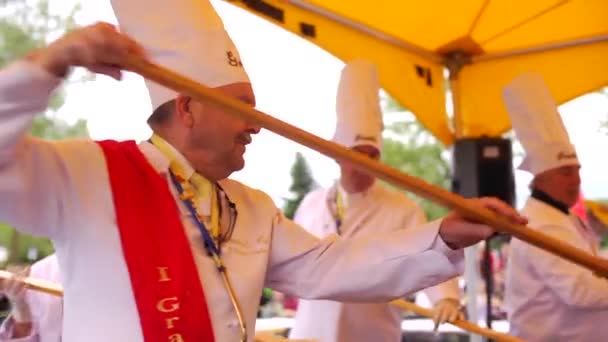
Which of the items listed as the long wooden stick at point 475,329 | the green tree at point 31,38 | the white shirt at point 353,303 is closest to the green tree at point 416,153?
the white shirt at point 353,303

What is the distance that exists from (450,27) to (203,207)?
221cm

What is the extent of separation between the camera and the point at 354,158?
126cm

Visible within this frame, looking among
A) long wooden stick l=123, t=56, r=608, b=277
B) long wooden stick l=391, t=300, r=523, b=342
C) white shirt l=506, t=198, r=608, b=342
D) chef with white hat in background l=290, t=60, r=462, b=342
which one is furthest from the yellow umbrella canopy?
long wooden stick l=123, t=56, r=608, b=277

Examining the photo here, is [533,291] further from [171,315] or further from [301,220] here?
[171,315]

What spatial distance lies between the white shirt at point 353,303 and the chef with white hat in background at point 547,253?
231 mm

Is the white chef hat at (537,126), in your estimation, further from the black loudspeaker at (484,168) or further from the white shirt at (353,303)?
the black loudspeaker at (484,168)

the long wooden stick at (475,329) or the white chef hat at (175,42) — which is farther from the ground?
the white chef hat at (175,42)

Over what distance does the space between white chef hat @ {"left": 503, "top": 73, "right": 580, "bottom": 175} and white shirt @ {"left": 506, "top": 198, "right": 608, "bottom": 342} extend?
0.16 m

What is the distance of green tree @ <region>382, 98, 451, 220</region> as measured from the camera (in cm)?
418

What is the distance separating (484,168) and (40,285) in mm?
2052

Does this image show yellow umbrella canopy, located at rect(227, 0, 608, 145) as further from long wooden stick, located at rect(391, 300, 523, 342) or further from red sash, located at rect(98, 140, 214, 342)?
red sash, located at rect(98, 140, 214, 342)

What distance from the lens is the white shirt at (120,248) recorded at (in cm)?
105

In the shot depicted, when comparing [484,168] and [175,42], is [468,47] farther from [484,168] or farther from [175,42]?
[175,42]

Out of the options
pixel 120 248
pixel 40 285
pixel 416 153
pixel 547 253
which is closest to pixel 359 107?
pixel 547 253
